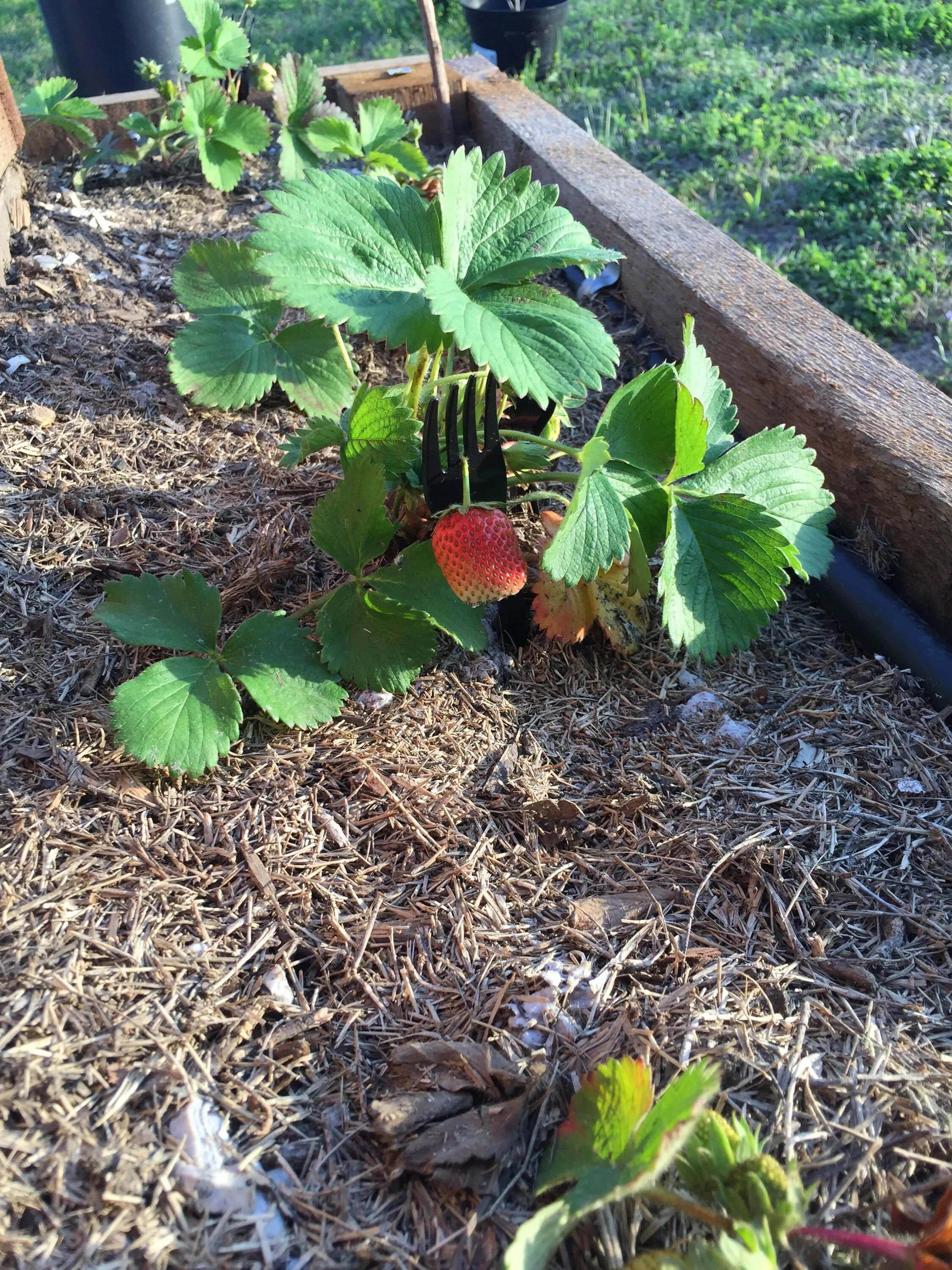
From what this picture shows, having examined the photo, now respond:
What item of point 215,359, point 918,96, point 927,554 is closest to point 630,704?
point 927,554

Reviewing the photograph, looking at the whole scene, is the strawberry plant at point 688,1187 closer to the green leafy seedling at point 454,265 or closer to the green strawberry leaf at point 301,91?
the green leafy seedling at point 454,265

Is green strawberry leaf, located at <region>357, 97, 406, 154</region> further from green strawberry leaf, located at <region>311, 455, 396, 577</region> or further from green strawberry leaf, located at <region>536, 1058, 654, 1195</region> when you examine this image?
green strawberry leaf, located at <region>536, 1058, 654, 1195</region>

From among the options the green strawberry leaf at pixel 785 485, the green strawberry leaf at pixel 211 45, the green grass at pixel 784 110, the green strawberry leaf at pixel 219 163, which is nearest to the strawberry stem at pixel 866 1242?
the green strawberry leaf at pixel 785 485

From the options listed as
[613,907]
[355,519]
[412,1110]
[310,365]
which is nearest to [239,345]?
[310,365]

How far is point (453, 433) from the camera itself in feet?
5.26

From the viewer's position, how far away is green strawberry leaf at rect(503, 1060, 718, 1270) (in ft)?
2.93

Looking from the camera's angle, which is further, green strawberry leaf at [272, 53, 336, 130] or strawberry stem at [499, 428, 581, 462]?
green strawberry leaf at [272, 53, 336, 130]

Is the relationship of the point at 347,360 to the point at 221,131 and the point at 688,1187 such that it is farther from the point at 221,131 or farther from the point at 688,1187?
the point at 688,1187

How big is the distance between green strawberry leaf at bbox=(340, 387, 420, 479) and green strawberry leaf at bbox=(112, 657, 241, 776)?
1.37ft

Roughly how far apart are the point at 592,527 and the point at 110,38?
447 cm

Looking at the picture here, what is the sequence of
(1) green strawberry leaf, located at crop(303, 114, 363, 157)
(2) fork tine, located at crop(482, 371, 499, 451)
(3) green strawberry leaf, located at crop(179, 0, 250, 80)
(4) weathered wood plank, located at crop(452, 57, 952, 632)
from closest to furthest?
(2) fork tine, located at crop(482, 371, 499, 451) → (4) weathered wood plank, located at crop(452, 57, 952, 632) → (1) green strawberry leaf, located at crop(303, 114, 363, 157) → (3) green strawberry leaf, located at crop(179, 0, 250, 80)

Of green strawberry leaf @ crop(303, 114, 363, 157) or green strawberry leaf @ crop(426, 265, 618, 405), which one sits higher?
green strawberry leaf @ crop(303, 114, 363, 157)

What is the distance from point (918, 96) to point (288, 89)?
2.76m

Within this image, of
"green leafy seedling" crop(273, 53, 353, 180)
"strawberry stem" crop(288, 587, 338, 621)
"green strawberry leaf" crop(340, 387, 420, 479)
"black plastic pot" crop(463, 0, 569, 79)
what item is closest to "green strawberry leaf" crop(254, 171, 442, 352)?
"green strawberry leaf" crop(340, 387, 420, 479)
